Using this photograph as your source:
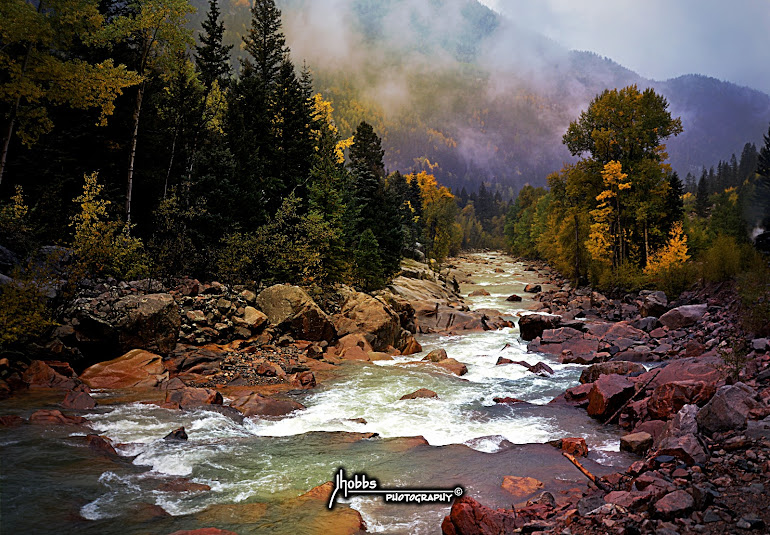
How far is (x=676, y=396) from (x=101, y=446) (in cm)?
1348

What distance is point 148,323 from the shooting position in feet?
51.1

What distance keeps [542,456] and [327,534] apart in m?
5.46

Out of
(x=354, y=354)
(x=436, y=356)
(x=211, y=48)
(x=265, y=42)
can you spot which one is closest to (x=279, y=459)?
(x=354, y=354)

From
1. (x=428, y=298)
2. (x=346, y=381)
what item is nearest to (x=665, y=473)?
(x=346, y=381)

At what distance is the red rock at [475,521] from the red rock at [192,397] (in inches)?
349

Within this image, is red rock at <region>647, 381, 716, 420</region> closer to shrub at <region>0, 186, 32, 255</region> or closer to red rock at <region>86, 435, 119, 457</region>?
red rock at <region>86, 435, 119, 457</region>

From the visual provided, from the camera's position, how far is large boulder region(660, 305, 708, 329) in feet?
67.5

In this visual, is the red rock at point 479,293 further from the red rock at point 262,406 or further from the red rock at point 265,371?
the red rock at point 262,406

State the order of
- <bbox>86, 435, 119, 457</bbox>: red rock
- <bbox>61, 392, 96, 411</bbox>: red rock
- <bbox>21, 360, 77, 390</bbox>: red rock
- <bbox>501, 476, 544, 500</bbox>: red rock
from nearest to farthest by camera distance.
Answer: <bbox>501, 476, 544, 500</bbox>: red rock
<bbox>86, 435, 119, 457</bbox>: red rock
<bbox>61, 392, 96, 411</bbox>: red rock
<bbox>21, 360, 77, 390</bbox>: red rock

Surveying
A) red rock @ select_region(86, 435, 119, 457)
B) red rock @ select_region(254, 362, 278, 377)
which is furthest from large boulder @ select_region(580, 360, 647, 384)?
red rock @ select_region(86, 435, 119, 457)

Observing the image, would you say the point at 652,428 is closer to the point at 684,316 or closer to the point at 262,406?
the point at 262,406

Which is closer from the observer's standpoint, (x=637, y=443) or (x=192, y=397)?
(x=637, y=443)

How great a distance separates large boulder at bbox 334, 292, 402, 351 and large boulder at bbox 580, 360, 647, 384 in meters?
10.8

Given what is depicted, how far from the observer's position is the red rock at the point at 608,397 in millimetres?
11852
